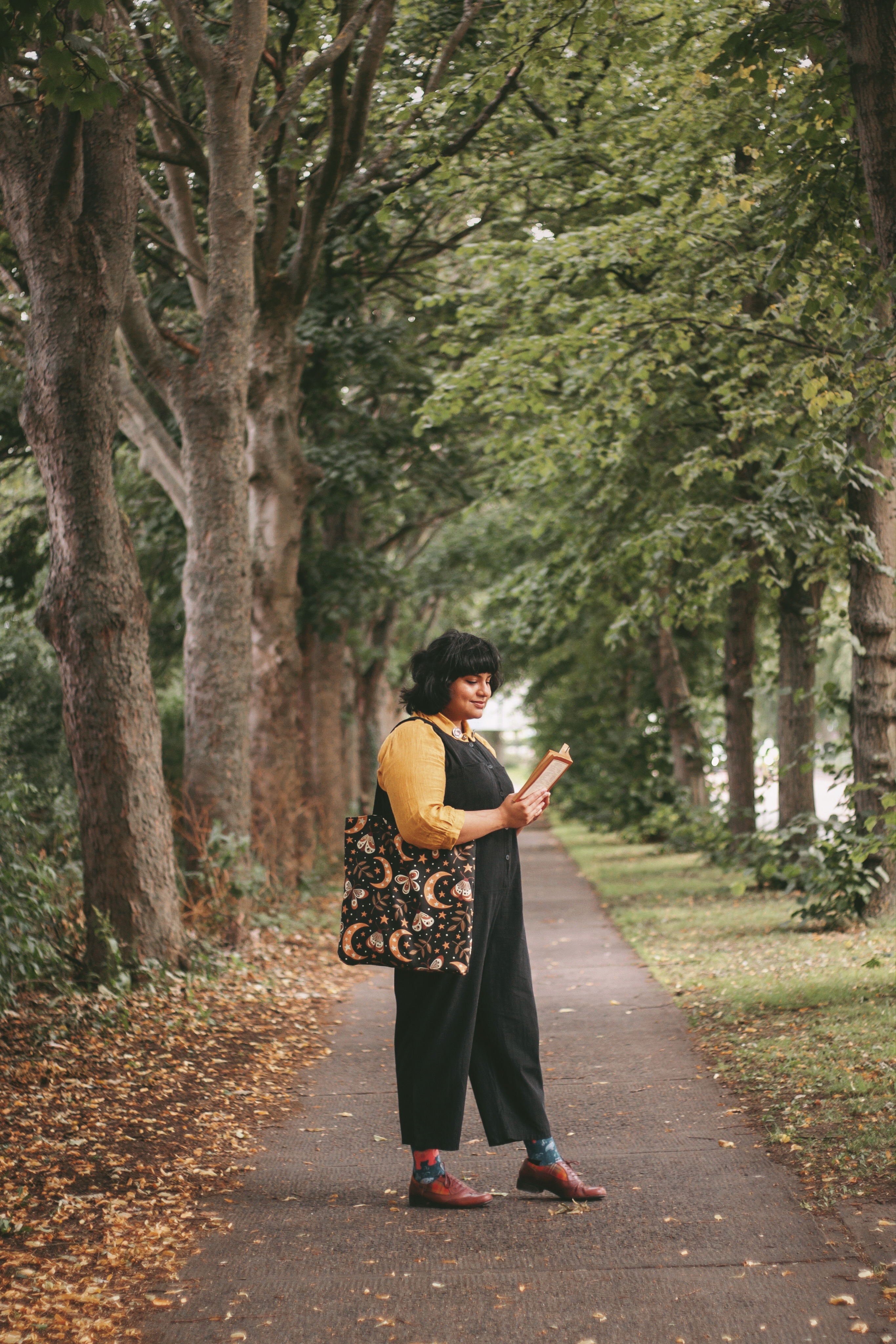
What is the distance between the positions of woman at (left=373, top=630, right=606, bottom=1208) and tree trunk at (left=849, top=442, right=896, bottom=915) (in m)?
5.52

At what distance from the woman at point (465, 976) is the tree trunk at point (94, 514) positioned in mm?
3827

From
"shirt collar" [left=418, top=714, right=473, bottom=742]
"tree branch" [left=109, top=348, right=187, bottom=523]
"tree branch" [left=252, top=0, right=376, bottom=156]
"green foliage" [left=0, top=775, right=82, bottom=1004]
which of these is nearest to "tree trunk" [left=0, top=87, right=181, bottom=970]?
"green foliage" [left=0, top=775, right=82, bottom=1004]

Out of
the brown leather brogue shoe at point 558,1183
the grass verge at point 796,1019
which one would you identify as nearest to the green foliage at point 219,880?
the grass verge at point 796,1019

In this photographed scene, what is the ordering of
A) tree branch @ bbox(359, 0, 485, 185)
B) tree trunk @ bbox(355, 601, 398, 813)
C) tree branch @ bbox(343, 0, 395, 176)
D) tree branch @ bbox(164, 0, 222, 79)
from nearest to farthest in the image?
tree branch @ bbox(164, 0, 222, 79) < tree branch @ bbox(343, 0, 395, 176) < tree branch @ bbox(359, 0, 485, 185) < tree trunk @ bbox(355, 601, 398, 813)

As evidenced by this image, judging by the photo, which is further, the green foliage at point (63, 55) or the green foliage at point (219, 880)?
the green foliage at point (219, 880)

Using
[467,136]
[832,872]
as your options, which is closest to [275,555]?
[467,136]

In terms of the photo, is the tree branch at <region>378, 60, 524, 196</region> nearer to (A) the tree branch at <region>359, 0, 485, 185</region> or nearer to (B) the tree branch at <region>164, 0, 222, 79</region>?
(A) the tree branch at <region>359, 0, 485, 185</region>

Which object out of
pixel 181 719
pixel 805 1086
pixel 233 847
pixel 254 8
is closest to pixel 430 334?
pixel 181 719

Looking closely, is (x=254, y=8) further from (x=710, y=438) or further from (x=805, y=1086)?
(x=805, y=1086)

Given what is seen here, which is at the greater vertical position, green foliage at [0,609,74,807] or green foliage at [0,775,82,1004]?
green foliage at [0,609,74,807]

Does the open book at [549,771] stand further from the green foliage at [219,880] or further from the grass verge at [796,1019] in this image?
the green foliage at [219,880]

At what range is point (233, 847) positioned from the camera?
1030 cm

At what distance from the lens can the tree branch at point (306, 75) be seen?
971cm

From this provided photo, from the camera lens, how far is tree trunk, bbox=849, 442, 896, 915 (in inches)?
372
